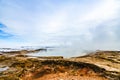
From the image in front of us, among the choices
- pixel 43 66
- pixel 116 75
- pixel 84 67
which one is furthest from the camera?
pixel 43 66

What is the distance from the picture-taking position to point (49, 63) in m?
24.5

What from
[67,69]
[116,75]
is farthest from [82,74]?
[116,75]

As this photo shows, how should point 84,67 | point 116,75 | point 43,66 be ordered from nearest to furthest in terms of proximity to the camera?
point 116,75, point 84,67, point 43,66

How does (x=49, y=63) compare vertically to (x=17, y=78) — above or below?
above

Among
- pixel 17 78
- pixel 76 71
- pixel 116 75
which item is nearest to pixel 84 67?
pixel 76 71

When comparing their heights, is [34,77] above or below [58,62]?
below

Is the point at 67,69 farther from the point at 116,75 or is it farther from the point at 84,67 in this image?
the point at 116,75

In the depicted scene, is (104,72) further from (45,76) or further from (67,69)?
(45,76)

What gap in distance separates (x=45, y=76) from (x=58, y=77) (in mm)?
1775

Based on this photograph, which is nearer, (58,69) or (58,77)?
(58,77)

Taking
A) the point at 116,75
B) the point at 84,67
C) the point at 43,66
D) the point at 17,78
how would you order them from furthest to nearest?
1. the point at 43,66
2. the point at 84,67
3. the point at 17,78
4. the point at 116,75

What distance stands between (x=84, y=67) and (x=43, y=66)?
5626 mm

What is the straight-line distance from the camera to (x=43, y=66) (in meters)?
24.0

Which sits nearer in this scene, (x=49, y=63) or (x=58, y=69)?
(x=58, y=69)
